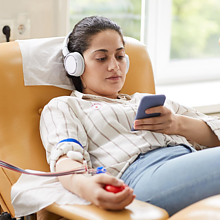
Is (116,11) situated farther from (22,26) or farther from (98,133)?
(98,133)

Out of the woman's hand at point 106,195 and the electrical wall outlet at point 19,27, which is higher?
the electrical wall outlet at point 19,27

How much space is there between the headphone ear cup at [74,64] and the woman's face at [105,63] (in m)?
0.02

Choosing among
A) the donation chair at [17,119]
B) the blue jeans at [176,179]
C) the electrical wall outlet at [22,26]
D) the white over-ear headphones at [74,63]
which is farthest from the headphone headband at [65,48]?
the blue jeans at [176,179]

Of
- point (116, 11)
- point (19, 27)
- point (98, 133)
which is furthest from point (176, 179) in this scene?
point (116, 11)

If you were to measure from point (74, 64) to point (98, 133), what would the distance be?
27cm

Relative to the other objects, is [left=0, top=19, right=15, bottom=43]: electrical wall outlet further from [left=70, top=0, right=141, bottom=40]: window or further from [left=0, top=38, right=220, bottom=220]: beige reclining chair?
[left=70, top=0, right=141, bottom=40]: window

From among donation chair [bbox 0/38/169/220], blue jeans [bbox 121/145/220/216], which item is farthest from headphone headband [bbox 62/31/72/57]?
blue jeans [bbox 121/145/220/216]

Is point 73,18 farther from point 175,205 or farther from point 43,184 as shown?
point 175,205

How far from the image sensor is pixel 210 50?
8.78 feet

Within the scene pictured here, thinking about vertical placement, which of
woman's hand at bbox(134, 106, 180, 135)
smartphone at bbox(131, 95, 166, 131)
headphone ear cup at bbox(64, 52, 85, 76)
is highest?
headphone ear cup at bbox(64, 52, 85, 76)

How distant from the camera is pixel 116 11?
7.68 feet

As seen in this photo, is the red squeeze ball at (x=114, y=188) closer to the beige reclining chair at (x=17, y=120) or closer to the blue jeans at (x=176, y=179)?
the blue jeans at (x=176, y=179)

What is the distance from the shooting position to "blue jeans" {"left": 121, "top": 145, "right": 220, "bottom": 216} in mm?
1003

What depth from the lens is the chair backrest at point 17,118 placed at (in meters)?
1.25
